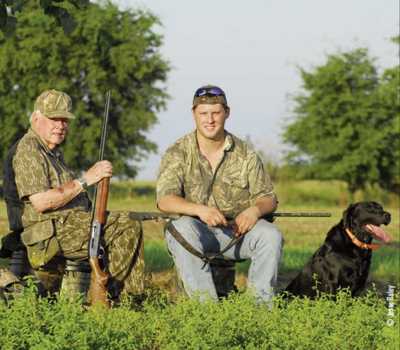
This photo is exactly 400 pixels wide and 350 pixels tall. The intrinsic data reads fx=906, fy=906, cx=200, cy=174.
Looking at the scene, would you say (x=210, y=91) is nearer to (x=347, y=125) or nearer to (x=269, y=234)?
(x=269, y=234)

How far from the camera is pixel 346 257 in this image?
813 centimetres

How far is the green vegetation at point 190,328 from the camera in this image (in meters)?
5.14

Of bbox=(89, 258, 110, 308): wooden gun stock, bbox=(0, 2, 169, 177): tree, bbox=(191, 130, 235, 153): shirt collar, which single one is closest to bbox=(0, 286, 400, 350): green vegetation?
bbox=(89, 258, 110, 308): wooden gun stock

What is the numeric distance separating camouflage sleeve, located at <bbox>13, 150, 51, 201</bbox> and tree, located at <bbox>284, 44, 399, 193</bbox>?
4744 cm

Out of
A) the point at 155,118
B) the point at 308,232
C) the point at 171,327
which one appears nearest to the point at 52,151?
the point at 171,327

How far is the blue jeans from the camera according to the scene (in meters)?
6.89

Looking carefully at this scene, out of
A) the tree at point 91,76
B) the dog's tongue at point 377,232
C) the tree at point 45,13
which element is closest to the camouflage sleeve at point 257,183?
the dog's tongue at point 377,232

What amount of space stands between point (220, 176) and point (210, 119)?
0.50m

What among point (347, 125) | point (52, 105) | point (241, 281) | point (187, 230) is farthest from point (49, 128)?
point (347, 125)

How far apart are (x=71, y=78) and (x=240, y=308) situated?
45.6 meters

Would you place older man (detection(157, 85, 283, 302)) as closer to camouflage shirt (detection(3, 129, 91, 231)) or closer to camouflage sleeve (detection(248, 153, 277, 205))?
camouflage sleeve (detection(248, 153, 277, 205))

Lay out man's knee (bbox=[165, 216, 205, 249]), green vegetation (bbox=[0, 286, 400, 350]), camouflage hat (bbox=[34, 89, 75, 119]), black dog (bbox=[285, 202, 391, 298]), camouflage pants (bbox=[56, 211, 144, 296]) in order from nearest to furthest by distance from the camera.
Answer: green vegetation (bbox=[0, 286, 400, 350])
man's knee (bbox=[165, 216, 205, 249])
camouflage pants (bbox=[56, 211, 144, 296])
camouflage hat (bbox=[34, 89, 75, 119])
black dog (bbox=[285, 202, 391, 298])

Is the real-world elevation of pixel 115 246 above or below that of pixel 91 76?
below

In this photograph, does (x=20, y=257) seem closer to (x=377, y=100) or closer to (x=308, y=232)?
(x=308, y=232)
